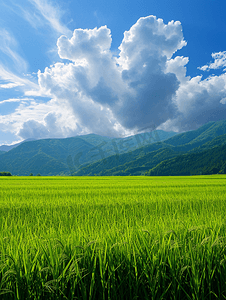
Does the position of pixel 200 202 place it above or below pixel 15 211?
below

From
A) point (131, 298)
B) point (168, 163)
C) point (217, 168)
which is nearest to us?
point (131, 298)

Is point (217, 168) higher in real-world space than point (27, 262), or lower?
lower

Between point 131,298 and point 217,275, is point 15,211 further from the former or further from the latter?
point 217,275

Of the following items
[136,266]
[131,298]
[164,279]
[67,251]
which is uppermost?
[67,251]

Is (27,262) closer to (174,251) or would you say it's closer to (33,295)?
(33,295)

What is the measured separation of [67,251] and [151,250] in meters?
0.88

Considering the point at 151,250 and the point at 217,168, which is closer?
the point at 151,250

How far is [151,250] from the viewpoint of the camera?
193 cm

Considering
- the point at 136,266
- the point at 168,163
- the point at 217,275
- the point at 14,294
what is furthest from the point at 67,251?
the point at 168,163

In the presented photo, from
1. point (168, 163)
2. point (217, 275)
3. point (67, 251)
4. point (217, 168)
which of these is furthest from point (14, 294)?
point (168, 163)

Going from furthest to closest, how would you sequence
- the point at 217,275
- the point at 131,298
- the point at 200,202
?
the point at 200,202
the point at 217,275
the point at 131,298

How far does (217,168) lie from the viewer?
14738 centimetres

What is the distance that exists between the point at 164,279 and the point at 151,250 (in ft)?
0.88

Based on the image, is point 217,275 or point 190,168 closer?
point 217,275
